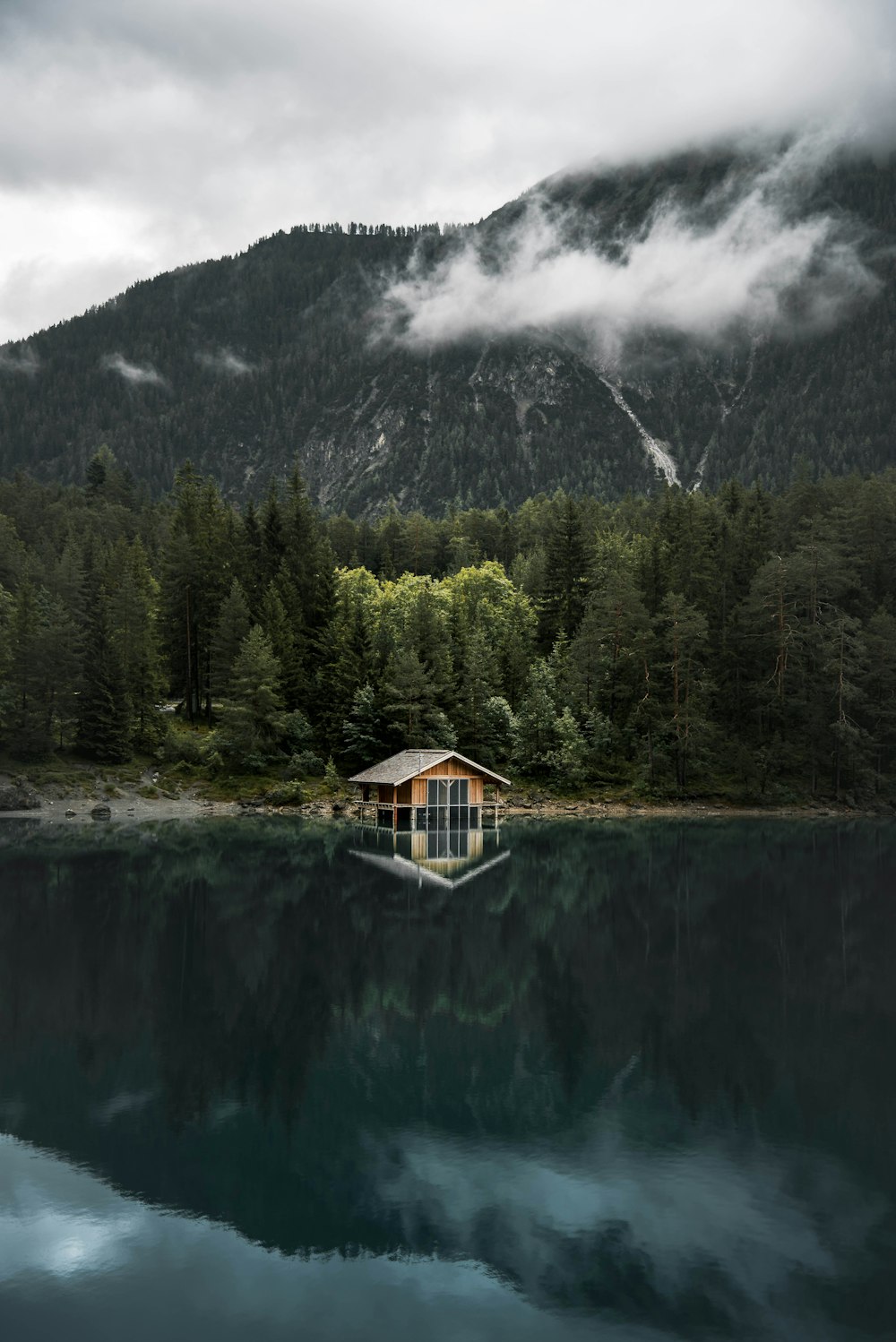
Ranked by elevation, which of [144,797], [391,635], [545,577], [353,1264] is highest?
[545,577]

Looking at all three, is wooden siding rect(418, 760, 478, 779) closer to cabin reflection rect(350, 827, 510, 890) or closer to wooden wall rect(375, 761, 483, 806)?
wooden wall rect(375, 761, 483, 806)

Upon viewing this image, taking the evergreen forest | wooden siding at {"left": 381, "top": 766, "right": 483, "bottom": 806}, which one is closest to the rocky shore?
the evergreen forest

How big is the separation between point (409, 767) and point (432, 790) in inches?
81.0

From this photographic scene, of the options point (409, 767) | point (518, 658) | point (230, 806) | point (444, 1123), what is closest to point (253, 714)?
point (230, 806)

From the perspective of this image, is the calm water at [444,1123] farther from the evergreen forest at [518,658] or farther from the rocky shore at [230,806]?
the evergreen forest at [518,658]

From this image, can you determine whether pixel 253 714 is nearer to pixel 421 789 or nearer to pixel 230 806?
pixel 230 806

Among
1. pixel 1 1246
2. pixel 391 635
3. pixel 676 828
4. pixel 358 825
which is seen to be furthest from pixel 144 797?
pixel 1 1246

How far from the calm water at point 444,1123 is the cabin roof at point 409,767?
28330 mm

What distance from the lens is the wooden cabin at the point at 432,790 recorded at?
224ft

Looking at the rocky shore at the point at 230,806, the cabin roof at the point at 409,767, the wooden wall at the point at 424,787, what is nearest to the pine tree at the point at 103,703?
the rocky shore at the point at 230,806

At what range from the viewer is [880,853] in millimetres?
54219

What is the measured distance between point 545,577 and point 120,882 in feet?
193

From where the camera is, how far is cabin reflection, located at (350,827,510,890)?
47.5 meters

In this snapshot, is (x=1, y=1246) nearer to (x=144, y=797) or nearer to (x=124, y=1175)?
(x=124, y=1175)
